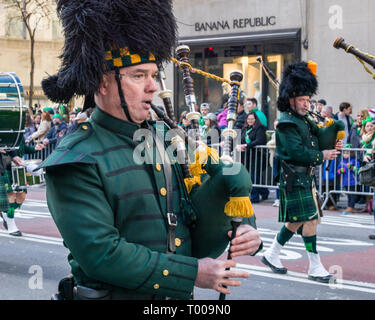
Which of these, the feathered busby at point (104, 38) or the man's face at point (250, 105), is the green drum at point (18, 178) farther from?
the feathered busby at point (104, 38)

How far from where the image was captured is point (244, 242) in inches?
89.8

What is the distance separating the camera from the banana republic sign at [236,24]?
18.0 meters

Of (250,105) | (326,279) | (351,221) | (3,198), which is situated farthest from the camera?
(250,105)

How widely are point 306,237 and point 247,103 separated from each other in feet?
20.8

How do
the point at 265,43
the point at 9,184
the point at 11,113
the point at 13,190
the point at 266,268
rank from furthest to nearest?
1. the point at 265,43
2. the point at 13,190
3. the point at 9,184
4. the point at 11,113
5. the point at 266,268

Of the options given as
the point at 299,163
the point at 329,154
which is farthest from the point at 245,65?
the point at 299,163

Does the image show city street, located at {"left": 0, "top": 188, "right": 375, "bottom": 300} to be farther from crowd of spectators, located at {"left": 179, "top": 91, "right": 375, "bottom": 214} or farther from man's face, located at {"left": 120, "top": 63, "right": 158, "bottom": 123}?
man's face, located at {"left": 120, "top": 63, "right": 158, "bottom": 123}

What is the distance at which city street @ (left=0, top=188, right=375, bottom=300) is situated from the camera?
18.5 feet

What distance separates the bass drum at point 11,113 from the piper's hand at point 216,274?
611cm

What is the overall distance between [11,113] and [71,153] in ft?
19.7

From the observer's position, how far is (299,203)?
6191 millimetres

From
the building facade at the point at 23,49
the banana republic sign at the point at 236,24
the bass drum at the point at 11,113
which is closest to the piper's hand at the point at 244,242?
the bass drum at the point at 11,113

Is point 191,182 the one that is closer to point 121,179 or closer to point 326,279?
point 121,179

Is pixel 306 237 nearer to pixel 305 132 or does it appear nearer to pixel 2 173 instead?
pixel 305 132
